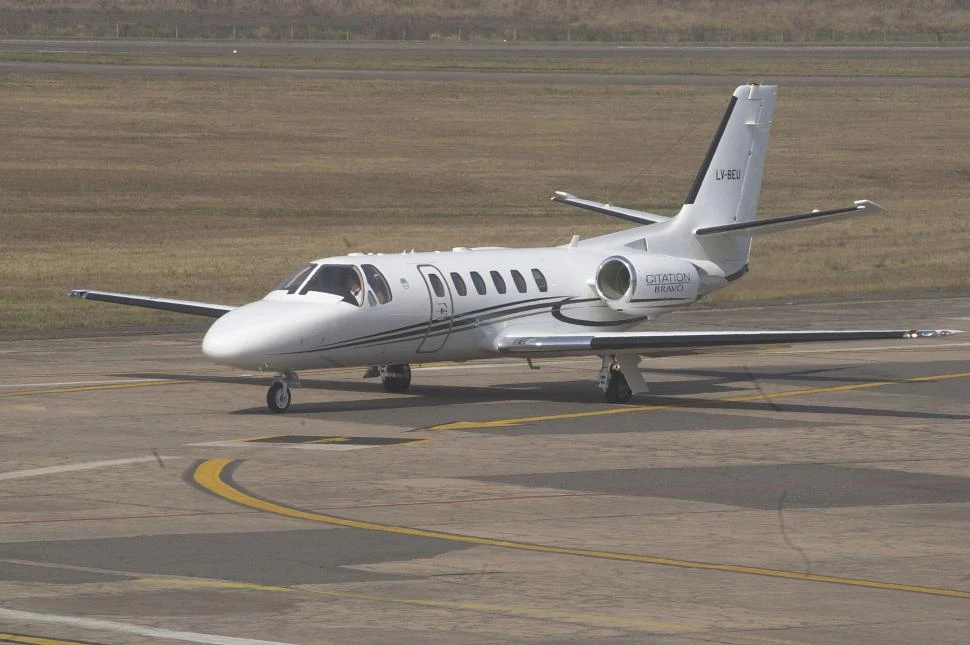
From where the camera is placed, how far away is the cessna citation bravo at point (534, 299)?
25.5 metres

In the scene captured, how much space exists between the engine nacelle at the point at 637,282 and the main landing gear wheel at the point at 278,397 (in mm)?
6055

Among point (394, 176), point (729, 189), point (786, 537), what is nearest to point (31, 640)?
point (786, 537)

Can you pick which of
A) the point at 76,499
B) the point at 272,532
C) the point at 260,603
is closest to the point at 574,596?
the point at 260,603

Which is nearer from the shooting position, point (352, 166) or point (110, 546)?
point (110, 546)

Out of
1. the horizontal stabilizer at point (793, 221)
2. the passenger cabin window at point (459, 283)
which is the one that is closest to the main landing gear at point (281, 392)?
the passenger cabin window at point (459, 283)

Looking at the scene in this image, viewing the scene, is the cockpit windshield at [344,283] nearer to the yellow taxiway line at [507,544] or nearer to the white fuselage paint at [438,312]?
the white fuselage paint at [438,312]

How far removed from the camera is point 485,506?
737 inches

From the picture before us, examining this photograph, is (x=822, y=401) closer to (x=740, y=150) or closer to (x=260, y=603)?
(x=740, y=150)

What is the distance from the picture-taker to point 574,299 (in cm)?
2908

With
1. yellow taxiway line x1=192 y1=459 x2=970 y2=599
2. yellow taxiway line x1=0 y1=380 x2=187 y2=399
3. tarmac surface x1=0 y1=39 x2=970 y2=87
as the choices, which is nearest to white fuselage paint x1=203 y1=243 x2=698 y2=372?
yellow taxiway line x1=0 y1=380 x2=187 y2=399

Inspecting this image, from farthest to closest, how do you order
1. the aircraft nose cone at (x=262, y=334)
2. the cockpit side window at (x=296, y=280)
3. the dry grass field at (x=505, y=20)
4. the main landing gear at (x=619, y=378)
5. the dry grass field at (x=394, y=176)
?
1. the dry grass field at (x=505, y=20)
2. the dry grass field at (x=394, y=176)
3. the main landing gear at (x=619, y=378)
4. the cockpit side window at (x=296, y=280)
5. the aircraft nose cone at (x=262, y=334)

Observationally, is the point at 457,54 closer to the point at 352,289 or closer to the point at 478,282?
the point at 478,282

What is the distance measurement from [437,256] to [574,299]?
2570mm

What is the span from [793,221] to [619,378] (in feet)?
14.6
